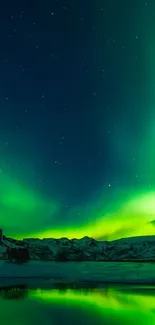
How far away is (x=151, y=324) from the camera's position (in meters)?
23.1

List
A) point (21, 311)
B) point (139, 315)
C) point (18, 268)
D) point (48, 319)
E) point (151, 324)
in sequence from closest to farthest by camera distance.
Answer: point (151, 324) → point (48, 319) → point (139, 315) → point (21, 311) → point (18, 268)

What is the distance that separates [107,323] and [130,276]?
98.9 metres

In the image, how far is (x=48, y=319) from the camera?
25.6m

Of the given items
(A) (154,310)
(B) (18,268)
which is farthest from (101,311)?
(B) (18,268)

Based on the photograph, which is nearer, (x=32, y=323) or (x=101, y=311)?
(x=32, y=323)

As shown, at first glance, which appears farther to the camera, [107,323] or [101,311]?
[101,311]

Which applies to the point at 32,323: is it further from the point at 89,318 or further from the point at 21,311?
the point at 21,311

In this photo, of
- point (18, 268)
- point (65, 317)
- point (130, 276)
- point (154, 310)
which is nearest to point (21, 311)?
point (65, 317)

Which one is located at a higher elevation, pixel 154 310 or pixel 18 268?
pixel 18 268

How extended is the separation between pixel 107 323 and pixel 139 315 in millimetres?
4459

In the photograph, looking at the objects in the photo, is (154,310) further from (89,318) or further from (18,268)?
(18,268)

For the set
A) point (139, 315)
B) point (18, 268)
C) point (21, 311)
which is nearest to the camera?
point (139, 315)

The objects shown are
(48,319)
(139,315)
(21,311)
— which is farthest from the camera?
(21,311)

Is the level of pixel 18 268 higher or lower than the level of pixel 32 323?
Result: higher
